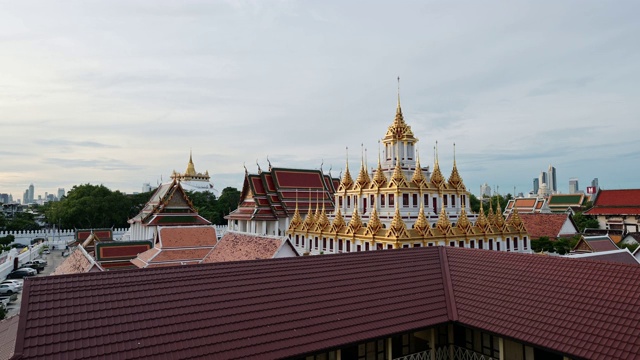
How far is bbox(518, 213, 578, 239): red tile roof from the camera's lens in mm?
32125

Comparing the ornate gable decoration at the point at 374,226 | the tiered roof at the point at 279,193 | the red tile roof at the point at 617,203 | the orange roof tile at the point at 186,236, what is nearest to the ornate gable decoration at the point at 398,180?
the ornate gable decoration at the point at 374,226

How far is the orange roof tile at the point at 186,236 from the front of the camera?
68.8 ft

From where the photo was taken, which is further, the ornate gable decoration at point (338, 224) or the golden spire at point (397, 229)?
the ornate gable decoration at point (338, 224)

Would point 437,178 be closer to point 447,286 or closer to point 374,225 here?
point 374,225

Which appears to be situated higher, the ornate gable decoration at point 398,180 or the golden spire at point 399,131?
the golden spire at point 399,131

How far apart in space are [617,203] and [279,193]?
3530 cm

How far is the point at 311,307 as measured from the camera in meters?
8.19

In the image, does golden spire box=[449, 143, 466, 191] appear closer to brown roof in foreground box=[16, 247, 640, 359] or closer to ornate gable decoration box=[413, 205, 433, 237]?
ornate gable decoration box=[413, 205, 433, 237]

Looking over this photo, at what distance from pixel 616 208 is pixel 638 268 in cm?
4015

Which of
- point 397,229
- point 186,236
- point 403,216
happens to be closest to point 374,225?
point 397,229

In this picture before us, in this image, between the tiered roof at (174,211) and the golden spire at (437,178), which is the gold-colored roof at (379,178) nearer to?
the golden spire at (437,178)

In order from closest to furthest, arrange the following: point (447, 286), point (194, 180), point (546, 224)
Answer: point (447, 286) < point (546, 224) < point (194, 180)

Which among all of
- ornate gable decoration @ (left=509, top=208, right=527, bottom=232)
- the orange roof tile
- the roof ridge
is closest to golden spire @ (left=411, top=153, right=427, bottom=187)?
ornate gable decoration @ (left=509, top=208, right=527, bottom=232)

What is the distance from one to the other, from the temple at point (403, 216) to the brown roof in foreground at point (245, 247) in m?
5.77
